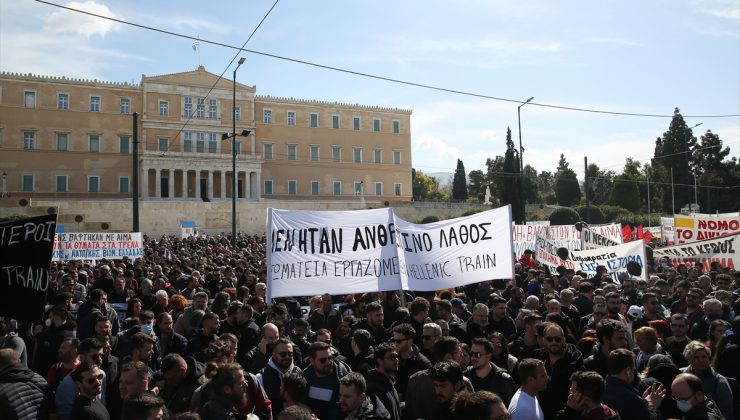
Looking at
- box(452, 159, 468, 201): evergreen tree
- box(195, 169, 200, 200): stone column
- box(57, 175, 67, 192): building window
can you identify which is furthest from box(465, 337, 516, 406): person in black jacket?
box(452, 159, 468, 201): evergreen tree

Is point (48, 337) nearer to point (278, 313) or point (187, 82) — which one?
A: point (278, 313)

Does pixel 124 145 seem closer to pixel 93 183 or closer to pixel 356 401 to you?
pixel 93 183

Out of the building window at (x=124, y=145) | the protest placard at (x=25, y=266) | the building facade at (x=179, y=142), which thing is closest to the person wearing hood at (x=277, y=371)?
the protest placard at (x=25, y=266)

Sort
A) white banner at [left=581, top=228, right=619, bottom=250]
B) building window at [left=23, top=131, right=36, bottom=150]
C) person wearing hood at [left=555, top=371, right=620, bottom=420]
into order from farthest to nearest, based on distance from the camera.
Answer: building window at [left=23, top=131, right=36, bottom=150] → white banner at [left=581, top=228, right=619, bottom=250] → person wearing hood at [left=555, top=371, right=620, bottom=420]

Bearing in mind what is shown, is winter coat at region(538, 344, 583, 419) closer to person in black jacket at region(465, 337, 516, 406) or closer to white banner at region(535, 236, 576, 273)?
person in black jacket at region(465, 337, 516, 406)

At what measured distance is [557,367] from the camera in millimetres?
4934

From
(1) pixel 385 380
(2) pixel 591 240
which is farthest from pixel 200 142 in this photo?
(1) pixel 385 380

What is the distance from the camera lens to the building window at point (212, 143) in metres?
60.7

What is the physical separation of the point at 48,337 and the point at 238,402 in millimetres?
3017

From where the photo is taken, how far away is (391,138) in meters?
69.6

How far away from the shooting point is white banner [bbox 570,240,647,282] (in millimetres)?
11828

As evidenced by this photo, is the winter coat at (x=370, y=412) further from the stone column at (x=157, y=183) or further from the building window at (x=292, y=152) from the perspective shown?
the building window at (x=292, y=152)

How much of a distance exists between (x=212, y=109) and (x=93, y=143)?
10767 millimetres

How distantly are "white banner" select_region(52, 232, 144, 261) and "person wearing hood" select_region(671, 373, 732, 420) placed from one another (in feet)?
49.7
